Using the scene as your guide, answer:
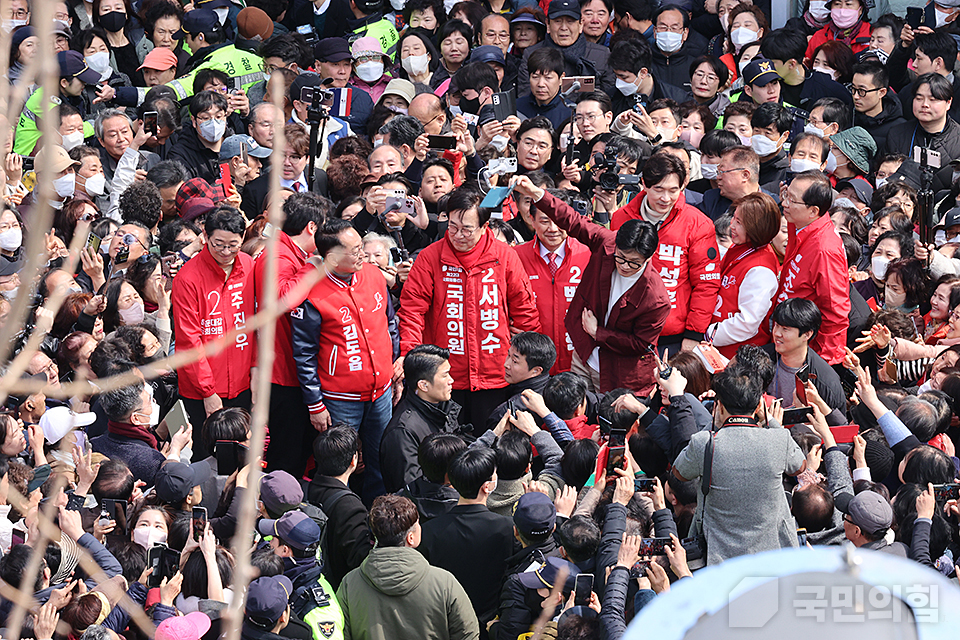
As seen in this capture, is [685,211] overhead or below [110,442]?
overhead

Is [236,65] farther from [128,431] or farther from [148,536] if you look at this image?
[148,536]

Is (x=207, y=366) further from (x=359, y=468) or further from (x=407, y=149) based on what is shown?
(x=407, y=149)

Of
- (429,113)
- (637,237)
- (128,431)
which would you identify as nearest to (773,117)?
(429,113)

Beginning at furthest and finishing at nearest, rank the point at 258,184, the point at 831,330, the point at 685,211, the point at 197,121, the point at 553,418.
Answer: the point at 197,121 < the point at 258,184 < the point at 685,211 < the point at 831,330 < the point at 553,418

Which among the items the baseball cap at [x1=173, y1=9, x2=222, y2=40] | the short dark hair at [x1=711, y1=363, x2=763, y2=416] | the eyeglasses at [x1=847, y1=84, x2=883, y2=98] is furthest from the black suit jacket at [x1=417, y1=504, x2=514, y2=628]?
the baseball cap at [x1=173, y1=9, x2=222, y2=40]

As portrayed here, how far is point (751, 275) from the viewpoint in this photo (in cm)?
552

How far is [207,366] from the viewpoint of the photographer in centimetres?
579

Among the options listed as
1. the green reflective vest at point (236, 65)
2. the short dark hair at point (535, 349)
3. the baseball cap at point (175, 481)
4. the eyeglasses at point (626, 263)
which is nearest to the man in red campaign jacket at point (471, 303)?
the short dark hair at point (535, 349)

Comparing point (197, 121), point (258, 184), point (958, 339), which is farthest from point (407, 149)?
point (958, 339)

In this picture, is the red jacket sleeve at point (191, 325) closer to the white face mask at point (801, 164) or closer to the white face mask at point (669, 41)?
Answer: the white face mask at point (801, 164)

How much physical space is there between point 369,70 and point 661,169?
3517 mm

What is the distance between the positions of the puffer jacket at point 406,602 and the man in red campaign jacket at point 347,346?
5.94 ft

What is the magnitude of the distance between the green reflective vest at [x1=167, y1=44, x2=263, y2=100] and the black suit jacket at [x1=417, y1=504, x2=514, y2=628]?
5.58 m

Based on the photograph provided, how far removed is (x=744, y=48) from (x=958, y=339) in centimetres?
429
